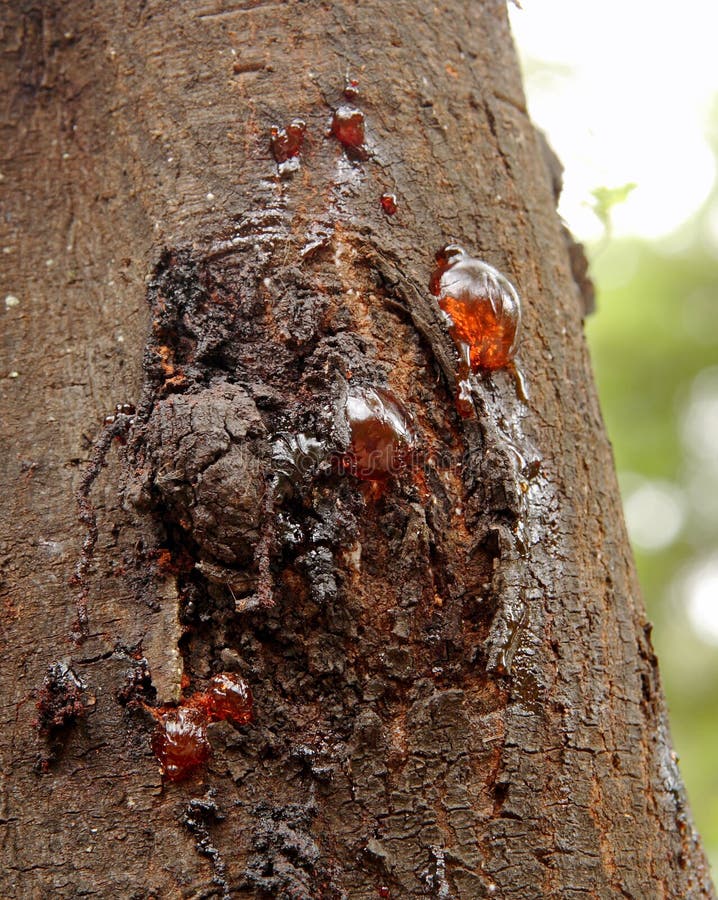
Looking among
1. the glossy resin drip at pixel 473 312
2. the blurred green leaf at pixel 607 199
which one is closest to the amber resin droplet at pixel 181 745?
the glossy resin drip at pixel 473 312

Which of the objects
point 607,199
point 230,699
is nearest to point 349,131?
point 230,699

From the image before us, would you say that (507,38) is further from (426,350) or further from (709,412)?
(709,412)

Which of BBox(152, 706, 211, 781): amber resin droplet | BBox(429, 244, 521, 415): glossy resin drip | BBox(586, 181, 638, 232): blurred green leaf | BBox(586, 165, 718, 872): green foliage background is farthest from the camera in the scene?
BBox(586, 165, 718, 872): green foliage background

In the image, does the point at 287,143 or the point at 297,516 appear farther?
the point at 287,143

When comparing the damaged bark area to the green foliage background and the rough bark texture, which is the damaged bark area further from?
the green foliage background

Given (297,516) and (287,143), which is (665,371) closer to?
(287,143)

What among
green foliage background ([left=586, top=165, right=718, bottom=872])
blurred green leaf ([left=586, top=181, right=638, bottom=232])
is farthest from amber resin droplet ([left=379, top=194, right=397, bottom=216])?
green foliage background ([left=586, top=165, right=718, bottom=872])
